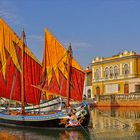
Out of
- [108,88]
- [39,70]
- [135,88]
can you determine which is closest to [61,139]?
[39,70]

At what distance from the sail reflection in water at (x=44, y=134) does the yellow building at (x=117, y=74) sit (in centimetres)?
4543

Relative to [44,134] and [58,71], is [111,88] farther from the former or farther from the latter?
[44,134]

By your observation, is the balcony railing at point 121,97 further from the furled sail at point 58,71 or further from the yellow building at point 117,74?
the furled sail at point 58,71

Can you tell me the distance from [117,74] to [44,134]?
52.5m

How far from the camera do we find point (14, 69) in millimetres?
37188

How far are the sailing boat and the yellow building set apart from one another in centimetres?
4106

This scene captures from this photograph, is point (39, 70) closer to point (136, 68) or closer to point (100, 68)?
point (136, 68)

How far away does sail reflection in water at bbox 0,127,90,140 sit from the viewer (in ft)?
89.5

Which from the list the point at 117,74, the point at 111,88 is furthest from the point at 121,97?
the point at 111,88

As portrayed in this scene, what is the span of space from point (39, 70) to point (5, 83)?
3775mm

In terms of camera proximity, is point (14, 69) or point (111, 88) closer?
point (14, 69)

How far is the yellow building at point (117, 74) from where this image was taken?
248 ft

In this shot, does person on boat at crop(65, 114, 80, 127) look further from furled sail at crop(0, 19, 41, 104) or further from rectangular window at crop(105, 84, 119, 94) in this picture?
rectangular window at crop(105, 84, 119, 94)

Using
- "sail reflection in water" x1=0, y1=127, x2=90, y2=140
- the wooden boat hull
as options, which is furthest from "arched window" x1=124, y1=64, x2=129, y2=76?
"sail reflection in water" x1=0, y1=127, x2=90, y2=140
